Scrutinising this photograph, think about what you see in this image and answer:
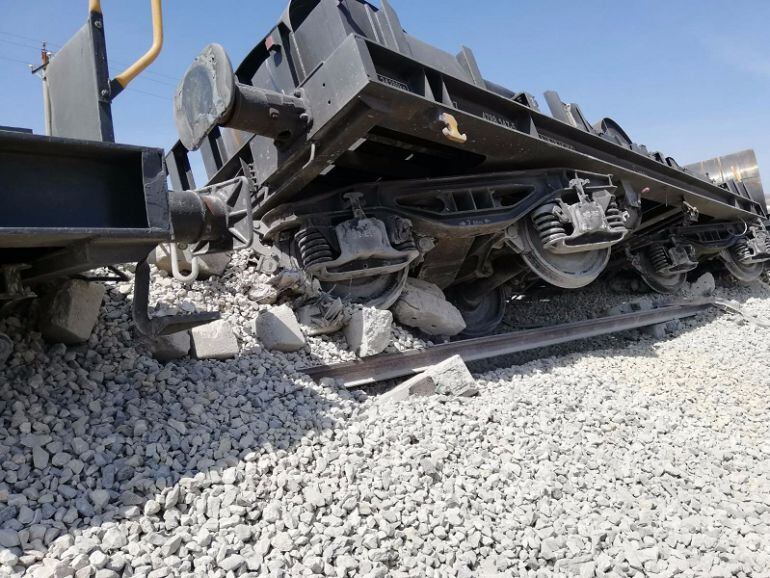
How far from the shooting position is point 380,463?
2732 millimetres

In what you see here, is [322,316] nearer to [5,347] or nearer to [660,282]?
[5,347]

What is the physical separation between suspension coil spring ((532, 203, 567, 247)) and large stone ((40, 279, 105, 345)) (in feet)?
12.9

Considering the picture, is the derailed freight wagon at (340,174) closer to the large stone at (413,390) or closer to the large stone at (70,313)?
the large stone at (70,313)

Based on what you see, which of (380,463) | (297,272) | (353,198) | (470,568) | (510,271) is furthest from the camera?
(510,271)

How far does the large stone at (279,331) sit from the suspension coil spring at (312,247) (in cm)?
52

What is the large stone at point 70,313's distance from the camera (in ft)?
9.34

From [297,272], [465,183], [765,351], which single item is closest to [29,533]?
[297,272]

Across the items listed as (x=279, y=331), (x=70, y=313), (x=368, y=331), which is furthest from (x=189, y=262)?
(x=368, y=331)

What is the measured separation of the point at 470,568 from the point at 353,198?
2.95 metres

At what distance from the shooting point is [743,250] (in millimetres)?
10594

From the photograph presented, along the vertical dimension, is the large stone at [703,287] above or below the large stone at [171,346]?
below

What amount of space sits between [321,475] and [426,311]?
99.1 inches

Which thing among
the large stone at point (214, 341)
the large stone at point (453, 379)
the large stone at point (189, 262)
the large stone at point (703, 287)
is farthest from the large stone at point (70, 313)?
the large stone at point (703, 287)

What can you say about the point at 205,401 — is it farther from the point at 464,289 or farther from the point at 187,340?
the point at 464,289
